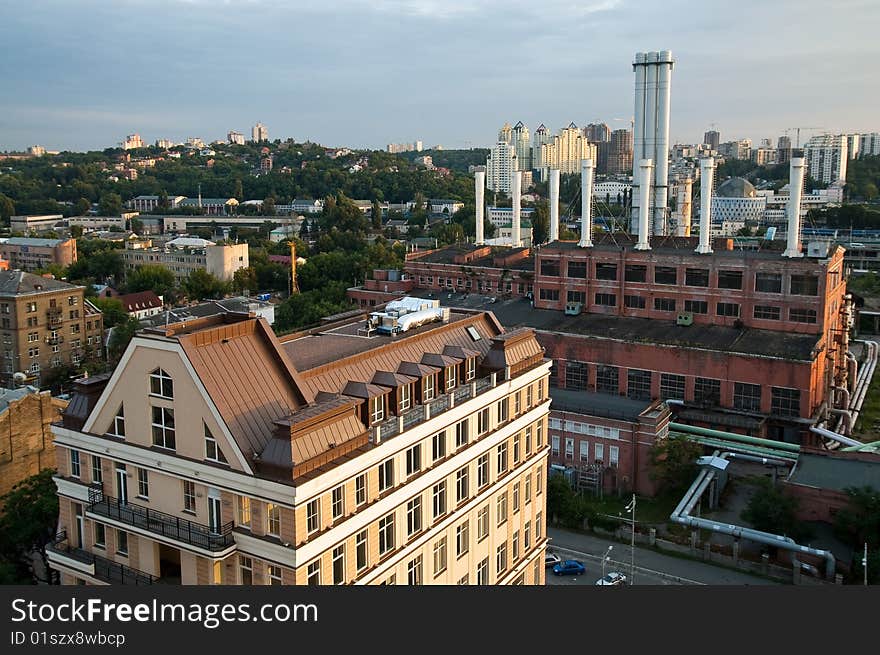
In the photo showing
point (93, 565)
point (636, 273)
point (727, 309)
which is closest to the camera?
point (93, 565)

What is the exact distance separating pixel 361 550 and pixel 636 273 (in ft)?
110

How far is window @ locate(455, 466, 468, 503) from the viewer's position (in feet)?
57.4

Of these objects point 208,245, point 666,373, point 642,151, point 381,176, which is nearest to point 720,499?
point 666,373

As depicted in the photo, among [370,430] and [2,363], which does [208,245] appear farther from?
[370,430]

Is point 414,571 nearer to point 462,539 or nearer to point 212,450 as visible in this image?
point 462,539

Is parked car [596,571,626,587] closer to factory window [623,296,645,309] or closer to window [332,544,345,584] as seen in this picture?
window [332,544,345,584]

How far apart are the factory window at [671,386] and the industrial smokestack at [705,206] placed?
24.7 ft

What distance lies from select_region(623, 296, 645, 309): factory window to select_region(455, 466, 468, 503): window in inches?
1159

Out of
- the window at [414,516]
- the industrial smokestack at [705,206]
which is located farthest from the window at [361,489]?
the industrial smokestack at [705,206]

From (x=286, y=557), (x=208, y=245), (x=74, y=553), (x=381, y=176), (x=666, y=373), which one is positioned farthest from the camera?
(x=381, y=176)

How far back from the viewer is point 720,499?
33875mm

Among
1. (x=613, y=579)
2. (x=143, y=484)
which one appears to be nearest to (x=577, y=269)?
(x=613, y=579)

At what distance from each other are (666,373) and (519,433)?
21.7 m

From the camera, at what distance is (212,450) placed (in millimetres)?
13820
